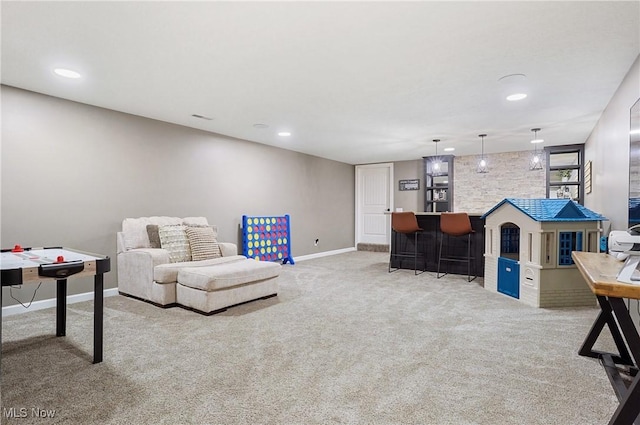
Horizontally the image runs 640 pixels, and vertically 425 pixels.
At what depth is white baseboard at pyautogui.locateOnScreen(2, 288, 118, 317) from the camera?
132 inches

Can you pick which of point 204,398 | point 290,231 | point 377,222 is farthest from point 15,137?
point 377,222

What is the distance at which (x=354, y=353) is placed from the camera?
2.47 m

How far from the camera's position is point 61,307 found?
2.75 m

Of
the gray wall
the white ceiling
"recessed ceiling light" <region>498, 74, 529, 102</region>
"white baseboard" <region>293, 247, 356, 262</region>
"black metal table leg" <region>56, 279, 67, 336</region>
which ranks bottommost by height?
"white baseboard" <region>293, 247, 356, 262</region>

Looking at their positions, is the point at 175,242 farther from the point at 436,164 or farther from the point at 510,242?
the point at 436,164

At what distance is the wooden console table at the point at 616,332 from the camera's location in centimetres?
142

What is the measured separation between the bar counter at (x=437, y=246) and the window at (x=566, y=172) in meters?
2.53

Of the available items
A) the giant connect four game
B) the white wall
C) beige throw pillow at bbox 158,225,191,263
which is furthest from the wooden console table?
the giant connect four game

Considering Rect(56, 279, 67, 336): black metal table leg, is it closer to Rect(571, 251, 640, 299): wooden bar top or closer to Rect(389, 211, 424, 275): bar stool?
Rect(571, 251, 640, 299): wooden bar top

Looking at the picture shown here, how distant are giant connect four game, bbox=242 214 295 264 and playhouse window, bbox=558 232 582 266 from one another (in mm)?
4211

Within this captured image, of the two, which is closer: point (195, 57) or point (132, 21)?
point (132, 21)

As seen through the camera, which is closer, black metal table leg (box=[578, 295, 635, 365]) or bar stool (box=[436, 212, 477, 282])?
black metal table leg (box=[578, 295, 635, 365])

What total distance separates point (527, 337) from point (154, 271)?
357cm

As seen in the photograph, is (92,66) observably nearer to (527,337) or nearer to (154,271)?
(154,271)
